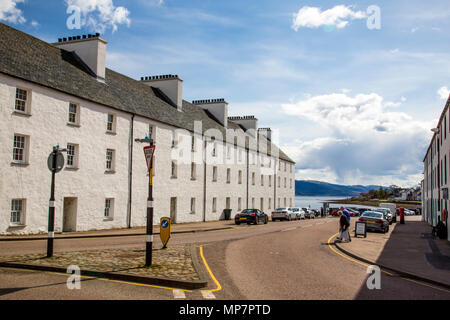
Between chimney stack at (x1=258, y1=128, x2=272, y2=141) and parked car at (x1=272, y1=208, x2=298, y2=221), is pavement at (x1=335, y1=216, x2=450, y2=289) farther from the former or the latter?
chimney stack at (x1=258, y1=128, x2=272, y2=141)

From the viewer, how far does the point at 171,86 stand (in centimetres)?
3941

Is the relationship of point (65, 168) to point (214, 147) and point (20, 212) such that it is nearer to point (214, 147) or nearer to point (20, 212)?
point (20, 212)

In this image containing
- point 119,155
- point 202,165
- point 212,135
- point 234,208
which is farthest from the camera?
point 234,208

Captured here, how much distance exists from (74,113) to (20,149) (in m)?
4.40

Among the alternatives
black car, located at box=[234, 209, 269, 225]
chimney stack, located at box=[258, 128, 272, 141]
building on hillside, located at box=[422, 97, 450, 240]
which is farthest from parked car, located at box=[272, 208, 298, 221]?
chimney stack, located at box=[258, 128, 272, 141]

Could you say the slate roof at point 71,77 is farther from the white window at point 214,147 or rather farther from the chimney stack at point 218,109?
the chimney stack at point 218,109

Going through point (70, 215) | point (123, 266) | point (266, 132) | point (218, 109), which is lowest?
point (123, 266)

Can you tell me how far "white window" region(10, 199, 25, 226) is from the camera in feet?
68.9

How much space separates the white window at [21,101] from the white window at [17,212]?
476cm

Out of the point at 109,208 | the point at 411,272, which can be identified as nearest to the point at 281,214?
the point at 109,208

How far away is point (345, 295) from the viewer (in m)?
8.81
